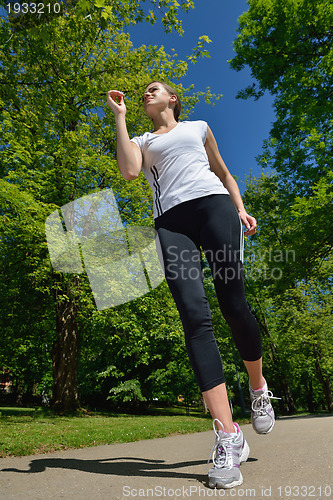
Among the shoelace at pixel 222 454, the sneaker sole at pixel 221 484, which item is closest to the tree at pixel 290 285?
the shoelace at pixel 222 454

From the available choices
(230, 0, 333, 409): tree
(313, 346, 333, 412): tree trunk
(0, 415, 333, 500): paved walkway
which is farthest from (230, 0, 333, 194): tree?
(313, 346, 333, 412): tree trunk

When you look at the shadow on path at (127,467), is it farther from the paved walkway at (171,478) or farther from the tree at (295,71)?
the tree at (295,71)

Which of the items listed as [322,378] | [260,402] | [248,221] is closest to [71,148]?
[248,221]

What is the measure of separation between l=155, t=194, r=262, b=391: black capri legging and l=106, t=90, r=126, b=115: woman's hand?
2.28 ft

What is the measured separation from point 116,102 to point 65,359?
12.3m

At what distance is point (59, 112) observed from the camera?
6332mm

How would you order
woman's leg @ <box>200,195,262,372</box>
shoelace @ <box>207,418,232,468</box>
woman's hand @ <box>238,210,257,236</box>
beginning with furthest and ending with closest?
woman's hand @ <box>238,210,257,236</box> < woman's leg @ <box>200,195,262,372</box> < shoelace @ <box>207,418,232,468</box>

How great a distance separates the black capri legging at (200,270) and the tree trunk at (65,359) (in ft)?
36.9

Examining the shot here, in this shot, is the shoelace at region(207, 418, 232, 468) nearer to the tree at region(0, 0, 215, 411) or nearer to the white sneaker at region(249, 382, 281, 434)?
the white sneaker at region(249, 382, 281, 434)

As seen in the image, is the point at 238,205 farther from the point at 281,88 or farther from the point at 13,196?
the point at 281,88

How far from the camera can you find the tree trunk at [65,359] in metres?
12.8

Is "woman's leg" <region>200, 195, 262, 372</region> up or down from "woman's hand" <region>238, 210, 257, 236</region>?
down

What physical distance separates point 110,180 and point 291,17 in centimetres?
748

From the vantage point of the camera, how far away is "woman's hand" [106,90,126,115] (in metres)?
2.22
